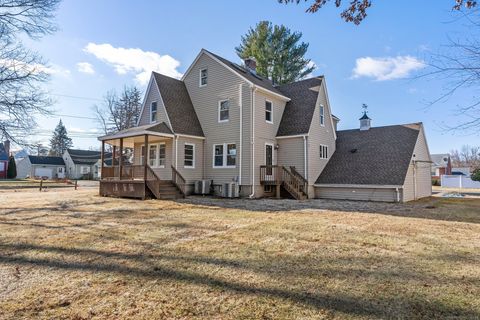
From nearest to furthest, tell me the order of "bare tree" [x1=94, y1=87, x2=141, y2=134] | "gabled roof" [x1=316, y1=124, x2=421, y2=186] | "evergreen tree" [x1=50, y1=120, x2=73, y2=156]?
"gabled roof" [x1=316, y1=124, x2=421, y2=186] → "bare tree" [x1=94, y1=87, x2=141, y2=134] → "evergreen tree" [x1=50, y1=120, x2=73, y2=156]

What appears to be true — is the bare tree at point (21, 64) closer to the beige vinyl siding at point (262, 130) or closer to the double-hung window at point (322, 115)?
the beige vinyl siding at point (262, 130)

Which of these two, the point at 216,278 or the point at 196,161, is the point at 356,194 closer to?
the point at 196,161

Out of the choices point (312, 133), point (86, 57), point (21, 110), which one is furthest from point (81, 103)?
point (312, 133)

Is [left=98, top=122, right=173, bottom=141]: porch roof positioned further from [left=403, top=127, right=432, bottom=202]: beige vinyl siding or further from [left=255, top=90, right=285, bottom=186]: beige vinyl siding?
[left=403, top=127, right=432, bottom=202]: beige vinyl siding

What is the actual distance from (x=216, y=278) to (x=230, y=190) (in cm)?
1191

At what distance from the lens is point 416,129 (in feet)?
62.5

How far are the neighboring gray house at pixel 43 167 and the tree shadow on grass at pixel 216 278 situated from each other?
5523cm

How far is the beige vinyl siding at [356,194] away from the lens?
1591 centimetres

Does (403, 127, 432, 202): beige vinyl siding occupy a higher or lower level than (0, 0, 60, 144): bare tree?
lower

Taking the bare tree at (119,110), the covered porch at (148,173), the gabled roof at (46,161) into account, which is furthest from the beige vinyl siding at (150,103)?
the gabled roof at (46,161)

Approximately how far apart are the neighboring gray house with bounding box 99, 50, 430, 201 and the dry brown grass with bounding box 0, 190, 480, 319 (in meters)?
8.39

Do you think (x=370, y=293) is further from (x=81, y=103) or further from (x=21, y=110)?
(x=81, y=103)

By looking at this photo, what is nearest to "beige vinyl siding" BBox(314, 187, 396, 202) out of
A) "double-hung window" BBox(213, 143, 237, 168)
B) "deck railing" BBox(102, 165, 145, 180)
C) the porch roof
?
"double-hung window" BBox(213, 143, 237, 168)

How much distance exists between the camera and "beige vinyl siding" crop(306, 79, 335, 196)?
1716 centimetres
